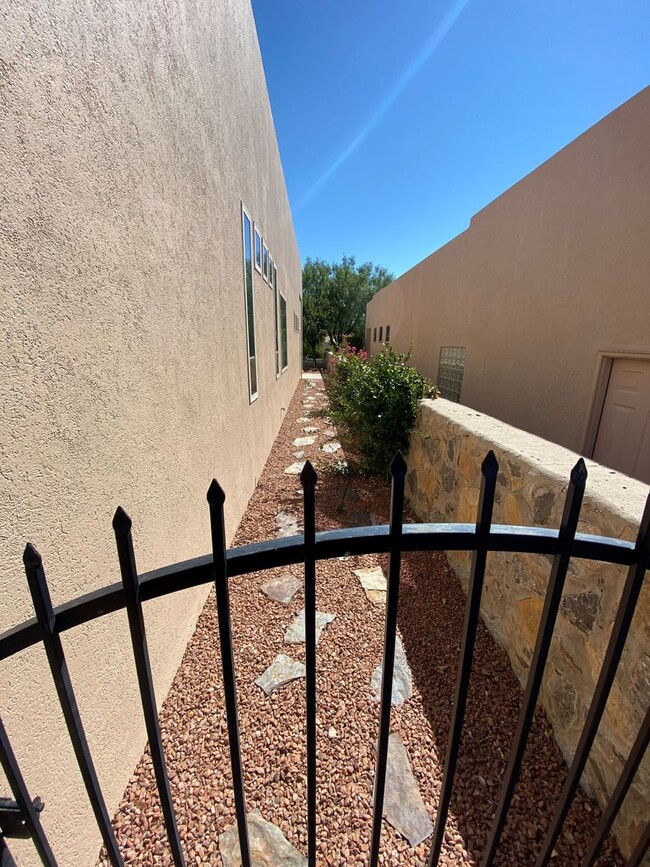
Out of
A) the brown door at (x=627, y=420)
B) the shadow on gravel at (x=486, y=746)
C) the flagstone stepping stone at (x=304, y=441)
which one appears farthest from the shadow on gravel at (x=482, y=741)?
the flagstone stepping stone at (x=304, y=441)

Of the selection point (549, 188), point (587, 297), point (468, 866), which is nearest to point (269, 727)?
point (468, 866)

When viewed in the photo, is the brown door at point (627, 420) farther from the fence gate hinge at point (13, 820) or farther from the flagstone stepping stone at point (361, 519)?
the fence gate hinge at point (13, 820)

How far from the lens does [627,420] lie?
4098 mm

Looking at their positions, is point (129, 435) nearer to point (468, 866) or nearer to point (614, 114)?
point (468, 866)

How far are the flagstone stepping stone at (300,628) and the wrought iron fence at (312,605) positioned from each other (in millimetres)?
1456

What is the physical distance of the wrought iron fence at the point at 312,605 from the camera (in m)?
0.72

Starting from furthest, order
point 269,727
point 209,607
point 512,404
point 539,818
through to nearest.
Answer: point 512,404
point 209,607
point 269,727
point 539,818

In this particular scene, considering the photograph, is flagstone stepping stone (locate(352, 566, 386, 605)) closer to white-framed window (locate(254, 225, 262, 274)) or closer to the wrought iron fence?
the wrought iron fence

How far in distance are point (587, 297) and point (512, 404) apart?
1.88 meters

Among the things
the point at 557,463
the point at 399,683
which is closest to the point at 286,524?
the point at 399,683

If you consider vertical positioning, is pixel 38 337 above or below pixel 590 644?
above

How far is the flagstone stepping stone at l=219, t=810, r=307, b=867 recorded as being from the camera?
1.38 meters

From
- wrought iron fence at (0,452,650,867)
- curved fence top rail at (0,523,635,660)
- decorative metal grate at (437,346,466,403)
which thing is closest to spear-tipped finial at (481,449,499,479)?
wrought iron fence at (0,452,650,867)

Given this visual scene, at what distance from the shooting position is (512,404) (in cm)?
592
